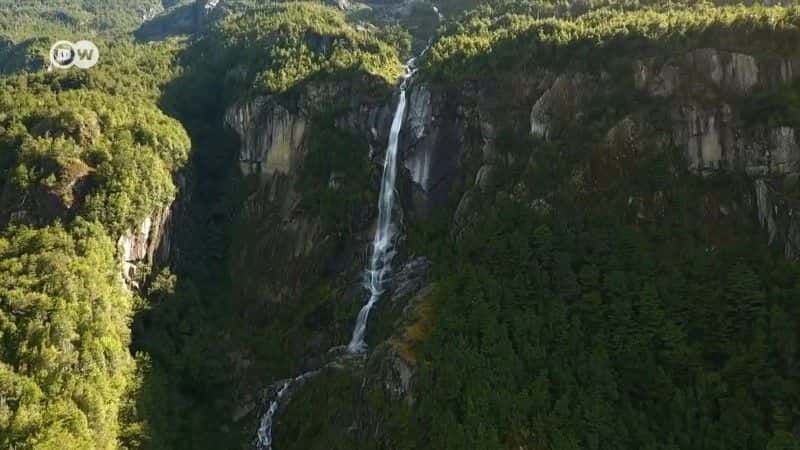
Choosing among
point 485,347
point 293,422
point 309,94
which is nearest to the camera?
point 485,347

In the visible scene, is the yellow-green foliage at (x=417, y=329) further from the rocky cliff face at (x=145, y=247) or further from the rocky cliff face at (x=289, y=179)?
the rocky cliff face at (x=145, y=247)

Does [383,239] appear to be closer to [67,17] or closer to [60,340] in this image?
[60,340]

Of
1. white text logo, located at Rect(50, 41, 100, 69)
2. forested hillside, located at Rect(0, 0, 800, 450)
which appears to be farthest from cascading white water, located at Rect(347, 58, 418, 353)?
white text logo, located at Rect(50, 41, 100, 69)

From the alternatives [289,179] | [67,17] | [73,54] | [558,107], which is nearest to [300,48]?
[289,179]

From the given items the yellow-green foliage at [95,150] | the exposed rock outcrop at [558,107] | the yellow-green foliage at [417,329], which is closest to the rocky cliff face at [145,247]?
the yellow-green foliage at [95,150]

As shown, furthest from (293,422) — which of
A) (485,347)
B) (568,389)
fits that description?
(568,389)

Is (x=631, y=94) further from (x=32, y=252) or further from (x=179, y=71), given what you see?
(x=179, y=71)
